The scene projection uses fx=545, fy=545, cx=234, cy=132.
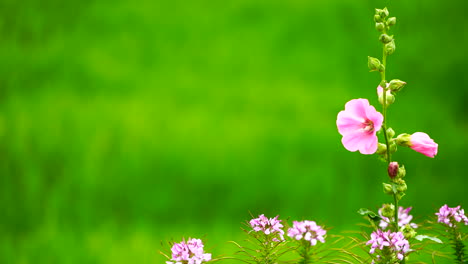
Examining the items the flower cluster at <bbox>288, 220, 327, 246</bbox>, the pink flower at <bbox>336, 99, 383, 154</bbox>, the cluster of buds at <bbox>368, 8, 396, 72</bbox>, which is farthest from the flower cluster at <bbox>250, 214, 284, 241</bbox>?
the cluster of buds at <bbox>368, 8, 396, 72</bbox>

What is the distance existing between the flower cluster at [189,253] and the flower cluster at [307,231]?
120 millimetres

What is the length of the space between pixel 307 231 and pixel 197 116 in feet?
3.46

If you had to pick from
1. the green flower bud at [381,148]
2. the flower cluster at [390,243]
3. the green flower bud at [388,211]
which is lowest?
the flower cluster at [390,243]

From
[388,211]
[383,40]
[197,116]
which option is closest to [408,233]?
[388,211]

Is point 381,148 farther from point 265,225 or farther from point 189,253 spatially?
point 189,253

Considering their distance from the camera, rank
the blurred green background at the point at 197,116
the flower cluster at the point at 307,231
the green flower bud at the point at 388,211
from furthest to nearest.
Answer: the blurred green background at the point at 197,116, the green flower bud at the point at 388,211, the flower cluster at the point at 307,231

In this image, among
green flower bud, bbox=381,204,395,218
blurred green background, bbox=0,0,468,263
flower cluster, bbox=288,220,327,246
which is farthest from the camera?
blurred green background, bbox=0,0,468,263

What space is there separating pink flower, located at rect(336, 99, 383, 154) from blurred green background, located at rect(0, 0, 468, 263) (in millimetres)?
699

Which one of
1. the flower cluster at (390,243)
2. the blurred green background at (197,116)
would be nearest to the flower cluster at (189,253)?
the flower cluster at (390,243)

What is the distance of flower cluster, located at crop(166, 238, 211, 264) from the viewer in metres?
0.74

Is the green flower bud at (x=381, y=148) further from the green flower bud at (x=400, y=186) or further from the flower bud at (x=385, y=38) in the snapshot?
the flower bud at (x=385, y=38)

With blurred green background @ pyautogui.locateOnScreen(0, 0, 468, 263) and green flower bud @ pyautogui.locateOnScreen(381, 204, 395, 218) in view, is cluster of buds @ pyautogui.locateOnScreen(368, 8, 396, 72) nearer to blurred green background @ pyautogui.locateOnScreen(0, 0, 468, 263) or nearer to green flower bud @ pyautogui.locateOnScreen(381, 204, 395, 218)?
green flower bud @ pyautogui.locateOnScreen(381, 204, 395, 218)

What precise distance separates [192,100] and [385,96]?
994 mm

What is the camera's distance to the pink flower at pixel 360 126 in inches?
33.3
